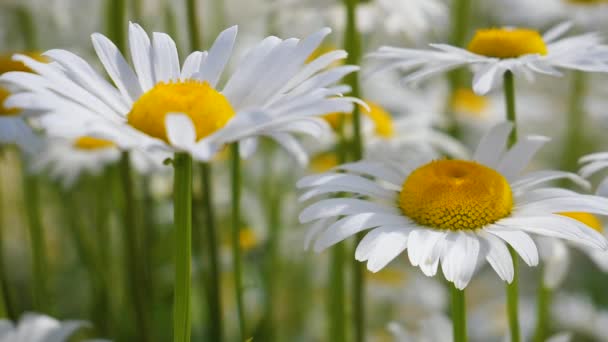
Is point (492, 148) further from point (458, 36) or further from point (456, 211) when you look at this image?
point (458, 36)

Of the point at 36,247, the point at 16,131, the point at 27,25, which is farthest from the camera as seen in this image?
the point at 27,25

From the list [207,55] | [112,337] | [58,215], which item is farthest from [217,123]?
[58,215]

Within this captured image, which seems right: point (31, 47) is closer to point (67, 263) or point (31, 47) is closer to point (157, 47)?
point (67, 263)

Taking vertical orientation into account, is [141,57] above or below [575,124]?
above

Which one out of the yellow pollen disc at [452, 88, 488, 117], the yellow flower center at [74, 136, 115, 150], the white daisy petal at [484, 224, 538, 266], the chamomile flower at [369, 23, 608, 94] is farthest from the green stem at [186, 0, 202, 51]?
the yellow pollen disc at [452, 88, 488, 117]

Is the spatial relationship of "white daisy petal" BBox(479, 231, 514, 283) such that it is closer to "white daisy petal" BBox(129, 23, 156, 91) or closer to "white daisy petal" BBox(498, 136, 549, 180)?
"white daisy petal" BBox(498, 136, 549, 180)

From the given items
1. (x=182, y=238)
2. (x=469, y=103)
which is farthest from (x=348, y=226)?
(x=469, y=103)

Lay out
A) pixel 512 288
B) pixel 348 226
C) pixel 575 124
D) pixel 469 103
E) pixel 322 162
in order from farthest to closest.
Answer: pixel 469 103, pixel 575 124, pixel 322 162, pixel 512 288, pixel 348 226
